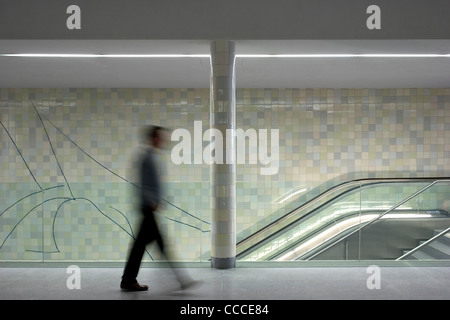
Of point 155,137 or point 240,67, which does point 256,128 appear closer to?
point 240,67

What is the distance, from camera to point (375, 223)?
5.23m

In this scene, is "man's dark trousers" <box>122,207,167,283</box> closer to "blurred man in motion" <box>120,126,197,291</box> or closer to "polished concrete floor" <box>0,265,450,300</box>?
"blurred man in motion" <box>120,126,197,291</box>

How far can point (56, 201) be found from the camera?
4.68 meters

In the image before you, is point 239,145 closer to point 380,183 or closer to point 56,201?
point 380,183

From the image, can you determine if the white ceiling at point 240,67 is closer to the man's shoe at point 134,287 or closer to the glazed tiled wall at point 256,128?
the glazed tiled wall at point 256,128

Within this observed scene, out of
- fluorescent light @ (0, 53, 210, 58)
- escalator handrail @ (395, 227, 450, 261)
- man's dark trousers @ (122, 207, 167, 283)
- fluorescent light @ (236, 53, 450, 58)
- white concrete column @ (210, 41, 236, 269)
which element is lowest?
escalator handrail @ (395, 227, 450, 261)

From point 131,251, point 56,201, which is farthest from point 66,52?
point 131,251

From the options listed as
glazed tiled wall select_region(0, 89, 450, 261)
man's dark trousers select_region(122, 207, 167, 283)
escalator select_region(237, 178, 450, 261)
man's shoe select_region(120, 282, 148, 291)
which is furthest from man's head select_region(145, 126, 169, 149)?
glazed tiled wall select_region(0, 89, 450, 261)

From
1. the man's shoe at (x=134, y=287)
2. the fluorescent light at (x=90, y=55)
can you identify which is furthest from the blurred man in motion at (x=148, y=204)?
the fluorescent light at (x=90, y=55)

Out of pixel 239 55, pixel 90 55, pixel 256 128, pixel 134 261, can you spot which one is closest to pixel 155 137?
pixel 134 261

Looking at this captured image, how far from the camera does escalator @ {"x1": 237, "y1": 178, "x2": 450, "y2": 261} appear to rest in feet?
16.7

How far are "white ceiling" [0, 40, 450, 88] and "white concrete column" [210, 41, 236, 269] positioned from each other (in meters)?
0.23

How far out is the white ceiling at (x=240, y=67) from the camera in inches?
179

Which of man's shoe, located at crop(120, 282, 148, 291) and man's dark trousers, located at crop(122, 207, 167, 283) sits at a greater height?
man's dark trousers, located at crop(122, 207, 167, 283)
